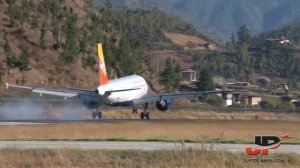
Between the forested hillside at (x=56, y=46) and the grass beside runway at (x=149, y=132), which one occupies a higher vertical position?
the forested hillside at (x=56, y=46)

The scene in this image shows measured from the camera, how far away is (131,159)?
32719 millimetres

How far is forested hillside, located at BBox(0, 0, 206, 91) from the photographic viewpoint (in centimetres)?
11906

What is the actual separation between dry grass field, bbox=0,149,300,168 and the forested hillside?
79.8 m

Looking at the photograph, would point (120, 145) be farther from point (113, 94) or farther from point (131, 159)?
point (113, 94)

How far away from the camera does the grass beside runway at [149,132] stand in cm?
4688

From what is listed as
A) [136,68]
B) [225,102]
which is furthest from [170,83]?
[225,102]

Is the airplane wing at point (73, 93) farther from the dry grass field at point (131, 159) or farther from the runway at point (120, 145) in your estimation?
the dry grass field at point (131, 159)

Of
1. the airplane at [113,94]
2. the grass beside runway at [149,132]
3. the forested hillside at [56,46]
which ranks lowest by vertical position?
the grass beside runway at [149,132]

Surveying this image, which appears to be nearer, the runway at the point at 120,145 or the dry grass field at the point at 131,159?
the dry grass field at the point at 131,159

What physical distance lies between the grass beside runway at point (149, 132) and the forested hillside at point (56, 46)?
195 ft

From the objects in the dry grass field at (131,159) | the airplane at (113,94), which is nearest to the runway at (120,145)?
the dry grass field at (131,159)

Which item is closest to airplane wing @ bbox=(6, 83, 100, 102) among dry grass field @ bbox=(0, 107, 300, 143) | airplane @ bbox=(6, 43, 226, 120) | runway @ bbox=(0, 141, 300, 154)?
airplane @ bbox=(6, 43, 226, 120)

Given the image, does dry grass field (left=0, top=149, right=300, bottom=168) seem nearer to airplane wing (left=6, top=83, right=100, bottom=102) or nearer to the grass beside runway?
the grass beside runway

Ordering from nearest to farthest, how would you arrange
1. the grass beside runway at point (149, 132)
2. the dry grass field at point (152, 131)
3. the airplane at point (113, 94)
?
the grass beside runway at point (149, 132) < the dry grass field at point (152, 131) < the airplane at point (113, 94)
